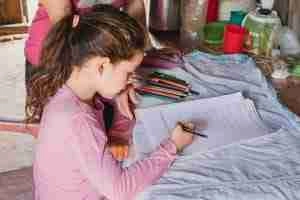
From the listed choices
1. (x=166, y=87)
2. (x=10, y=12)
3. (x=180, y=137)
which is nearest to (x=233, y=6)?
(x=166, y=87)

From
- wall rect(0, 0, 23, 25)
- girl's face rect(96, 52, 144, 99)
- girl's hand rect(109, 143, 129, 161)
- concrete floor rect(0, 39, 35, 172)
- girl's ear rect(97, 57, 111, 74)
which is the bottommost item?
concrete floor rect(0, 39, 35, 172)

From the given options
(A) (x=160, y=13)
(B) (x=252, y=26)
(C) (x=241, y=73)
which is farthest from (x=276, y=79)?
(A) (x=160, y=13)

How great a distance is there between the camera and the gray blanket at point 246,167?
95 cm

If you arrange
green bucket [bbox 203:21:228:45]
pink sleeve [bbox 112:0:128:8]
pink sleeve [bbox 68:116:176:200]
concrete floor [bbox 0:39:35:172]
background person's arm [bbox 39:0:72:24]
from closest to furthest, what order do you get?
pink sleeve [bbox 68:116:176:200] < background person's arm [bbox 39:0:72:24] < pink sleeve [bbox 112:0:128:8] < green bucket [bbox 203:21:228:45] < concrete floor [bbox 0:39:35:172]

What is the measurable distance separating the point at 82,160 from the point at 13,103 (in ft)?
4.96

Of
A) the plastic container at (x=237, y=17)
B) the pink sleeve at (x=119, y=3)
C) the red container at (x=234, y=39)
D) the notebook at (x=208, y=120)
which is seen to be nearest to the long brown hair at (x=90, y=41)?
the notebook at (x=208, y=120)

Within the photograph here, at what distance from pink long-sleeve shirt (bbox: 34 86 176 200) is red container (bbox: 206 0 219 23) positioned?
0.87 m

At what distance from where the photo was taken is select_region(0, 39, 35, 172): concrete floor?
2074 millimetres

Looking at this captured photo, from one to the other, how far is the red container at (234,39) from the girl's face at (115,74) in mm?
649

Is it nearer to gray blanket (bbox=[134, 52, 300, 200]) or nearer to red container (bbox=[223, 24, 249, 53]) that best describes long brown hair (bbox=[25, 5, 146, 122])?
gray blanket (bbox=[134, 52, 300, 200])

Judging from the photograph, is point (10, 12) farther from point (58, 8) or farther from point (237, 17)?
point (58, 8)

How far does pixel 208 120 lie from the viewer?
1.19 meters

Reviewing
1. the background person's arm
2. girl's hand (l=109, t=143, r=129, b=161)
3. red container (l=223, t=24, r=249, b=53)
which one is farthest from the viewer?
red container (l=223, t=24, r=249, b=53)

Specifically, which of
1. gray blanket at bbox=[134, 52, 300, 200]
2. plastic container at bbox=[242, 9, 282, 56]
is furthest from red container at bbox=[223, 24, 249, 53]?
gray blanket at bbox=[134, 52, 300, 200]
